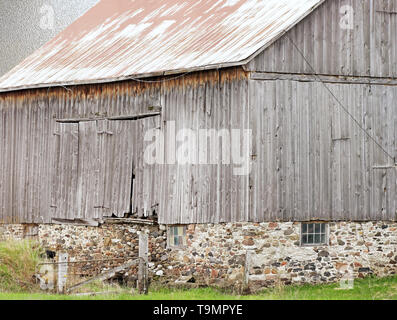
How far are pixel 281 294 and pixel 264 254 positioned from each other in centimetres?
136

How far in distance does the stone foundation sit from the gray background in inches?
1738

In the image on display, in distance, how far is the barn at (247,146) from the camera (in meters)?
21.9

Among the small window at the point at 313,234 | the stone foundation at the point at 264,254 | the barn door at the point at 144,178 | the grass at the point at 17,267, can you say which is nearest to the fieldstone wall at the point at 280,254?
the stone foundation at the point at 264,254

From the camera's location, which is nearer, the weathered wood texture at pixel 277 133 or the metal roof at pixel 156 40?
the weathered wood texture at pixel 277 133

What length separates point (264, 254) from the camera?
2172 cm

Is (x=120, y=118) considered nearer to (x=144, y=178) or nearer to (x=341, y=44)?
(x=144, y=178)

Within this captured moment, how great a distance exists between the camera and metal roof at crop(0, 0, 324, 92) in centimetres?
2227

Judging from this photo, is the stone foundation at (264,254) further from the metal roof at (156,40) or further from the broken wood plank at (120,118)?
the metal roof at (156,40)

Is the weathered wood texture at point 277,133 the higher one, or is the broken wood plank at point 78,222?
the weathered wood texture at point 277,133

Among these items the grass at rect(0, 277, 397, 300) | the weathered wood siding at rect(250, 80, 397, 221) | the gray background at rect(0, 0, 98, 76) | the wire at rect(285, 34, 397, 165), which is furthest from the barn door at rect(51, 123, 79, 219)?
the gray background at rect(0, 0, 98, 76)

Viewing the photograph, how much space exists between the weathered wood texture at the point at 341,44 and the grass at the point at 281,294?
5.12 meters

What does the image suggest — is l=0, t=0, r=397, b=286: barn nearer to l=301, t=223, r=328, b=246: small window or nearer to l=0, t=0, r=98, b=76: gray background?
l=301, t=223, r=328, b=246: small window

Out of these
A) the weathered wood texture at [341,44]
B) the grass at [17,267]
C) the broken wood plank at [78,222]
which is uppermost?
the weathered wood texture at [341,44]

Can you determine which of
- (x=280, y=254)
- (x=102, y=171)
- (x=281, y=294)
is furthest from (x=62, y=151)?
(x=281, y=294)
